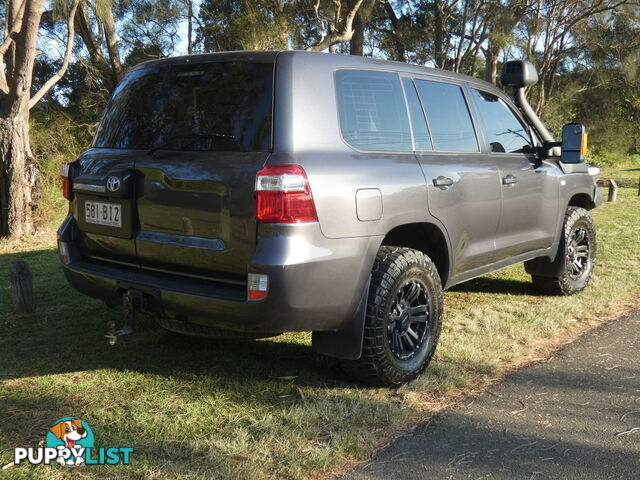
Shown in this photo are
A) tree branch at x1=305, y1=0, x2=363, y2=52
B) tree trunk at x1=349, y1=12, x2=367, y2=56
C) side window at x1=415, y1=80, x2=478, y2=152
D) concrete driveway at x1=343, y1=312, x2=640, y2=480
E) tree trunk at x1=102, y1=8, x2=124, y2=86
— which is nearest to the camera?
concrete driveway at x1=343, y1=312, x2=640, y2=480

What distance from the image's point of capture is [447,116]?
14.0 feet

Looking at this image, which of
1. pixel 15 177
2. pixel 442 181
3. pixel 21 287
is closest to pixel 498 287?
pixel 442 181

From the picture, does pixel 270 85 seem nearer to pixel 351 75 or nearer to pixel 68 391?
pixel 351 75

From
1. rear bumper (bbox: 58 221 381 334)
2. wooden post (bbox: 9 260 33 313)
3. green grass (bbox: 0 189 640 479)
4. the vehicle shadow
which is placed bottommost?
green grass (bbox: 0 189 640 479)

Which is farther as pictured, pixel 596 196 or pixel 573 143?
pixel 596 196

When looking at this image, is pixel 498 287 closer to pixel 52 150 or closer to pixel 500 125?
pixel 500 125

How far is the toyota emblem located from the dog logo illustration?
3.95 feet

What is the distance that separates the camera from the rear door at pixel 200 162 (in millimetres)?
3092

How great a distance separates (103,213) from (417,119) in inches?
76.5

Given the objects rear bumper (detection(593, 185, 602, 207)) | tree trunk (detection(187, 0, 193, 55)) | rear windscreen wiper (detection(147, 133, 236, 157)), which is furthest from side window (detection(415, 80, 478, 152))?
tree trunk (detection(187, 0, 193, 55))

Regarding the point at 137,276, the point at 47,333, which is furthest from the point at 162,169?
the point at 47,333

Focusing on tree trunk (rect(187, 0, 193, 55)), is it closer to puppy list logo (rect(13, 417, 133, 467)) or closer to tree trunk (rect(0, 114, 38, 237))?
tree trunk (rect(0, 114, 38, 237))

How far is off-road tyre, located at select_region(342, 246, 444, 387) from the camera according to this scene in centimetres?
340

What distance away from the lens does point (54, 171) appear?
10797 mm
